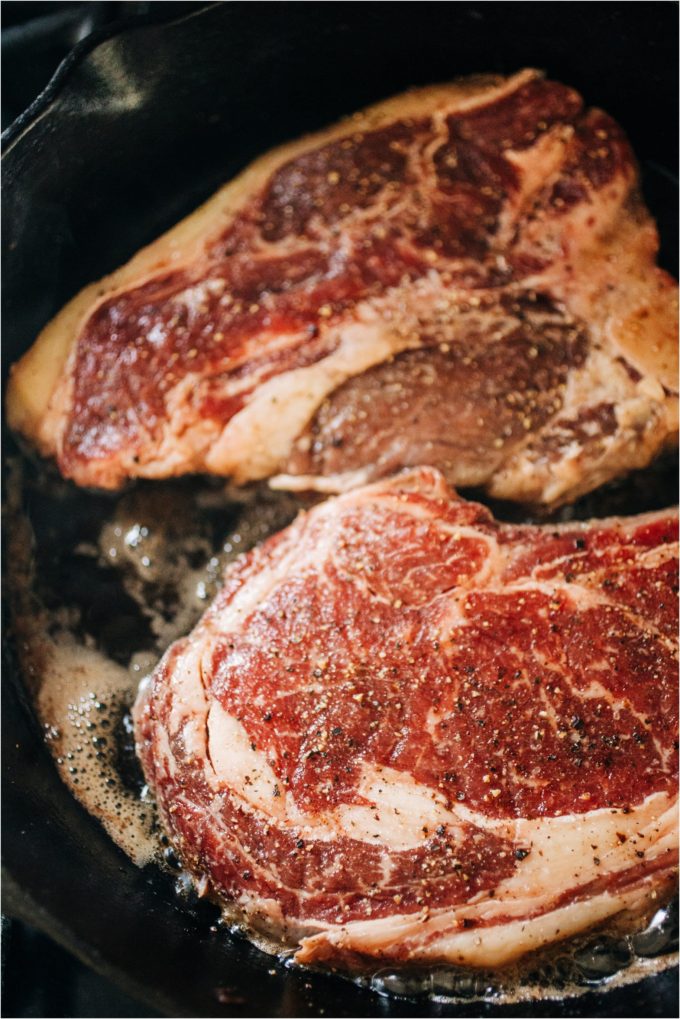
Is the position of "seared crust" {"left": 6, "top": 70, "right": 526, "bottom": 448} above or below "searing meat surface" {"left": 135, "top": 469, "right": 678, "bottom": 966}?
above

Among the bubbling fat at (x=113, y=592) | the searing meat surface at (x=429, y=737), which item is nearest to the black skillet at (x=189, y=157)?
the bubbling fat at (x=113, y=592)

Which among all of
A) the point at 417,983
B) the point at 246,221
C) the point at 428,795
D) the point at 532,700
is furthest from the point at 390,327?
the point at 417,983

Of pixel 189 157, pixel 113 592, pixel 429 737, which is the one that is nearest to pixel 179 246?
pixel 189 157

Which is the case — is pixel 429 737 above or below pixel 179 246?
below

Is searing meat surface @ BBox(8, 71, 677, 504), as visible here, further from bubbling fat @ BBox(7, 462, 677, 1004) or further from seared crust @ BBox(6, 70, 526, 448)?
bubbling fat @ BBox(7, 462, 677, 1004)

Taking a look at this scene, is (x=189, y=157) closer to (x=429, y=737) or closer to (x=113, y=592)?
(x=113, y=592)

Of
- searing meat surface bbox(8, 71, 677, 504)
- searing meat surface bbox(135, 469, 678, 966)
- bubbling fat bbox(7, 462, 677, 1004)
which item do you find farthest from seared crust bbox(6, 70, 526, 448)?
searing meat surface bbox(135, 469, 678, 966)
